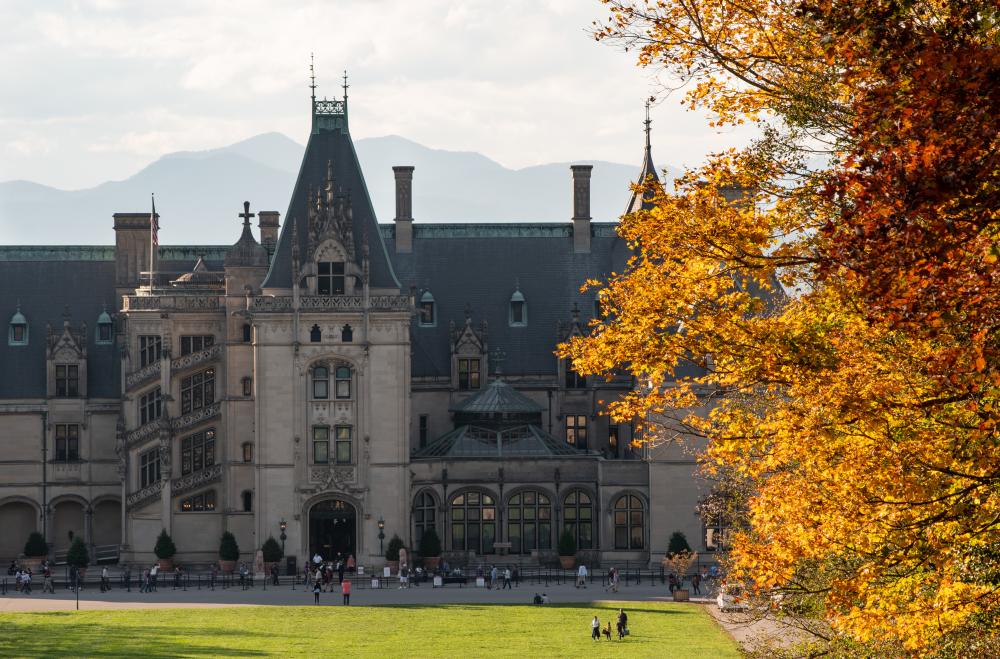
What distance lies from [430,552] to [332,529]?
185 inches

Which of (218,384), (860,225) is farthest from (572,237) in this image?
(860,225)

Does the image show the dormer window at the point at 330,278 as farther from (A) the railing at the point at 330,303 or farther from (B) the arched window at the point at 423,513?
(B) the arched window at the point at 423,513

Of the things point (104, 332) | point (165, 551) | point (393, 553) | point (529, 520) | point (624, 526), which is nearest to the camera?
point (393, 553)

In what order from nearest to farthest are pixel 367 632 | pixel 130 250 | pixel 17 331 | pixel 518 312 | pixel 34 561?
pixel 367 632 < pixel 34 561 < pixel 518 312 < pixel 17 331 < pixel 130 250

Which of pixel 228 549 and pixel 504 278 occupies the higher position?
pixel 504 278

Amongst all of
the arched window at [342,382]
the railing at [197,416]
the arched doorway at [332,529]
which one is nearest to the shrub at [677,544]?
the arched doorway at [332,529]

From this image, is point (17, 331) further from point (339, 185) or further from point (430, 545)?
point (430, 545)

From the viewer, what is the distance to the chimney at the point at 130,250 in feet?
290

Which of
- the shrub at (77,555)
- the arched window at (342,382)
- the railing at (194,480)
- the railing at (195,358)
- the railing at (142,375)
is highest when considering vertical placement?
the railing at (195,358)

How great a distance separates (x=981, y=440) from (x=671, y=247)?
5.50 metres

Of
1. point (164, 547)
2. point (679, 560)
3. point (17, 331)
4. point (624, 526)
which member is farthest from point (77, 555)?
point (679, 560)

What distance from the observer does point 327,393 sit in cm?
7762

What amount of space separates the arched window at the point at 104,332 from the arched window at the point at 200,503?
38.6 ft

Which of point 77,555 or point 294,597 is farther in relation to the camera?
point 77,555
